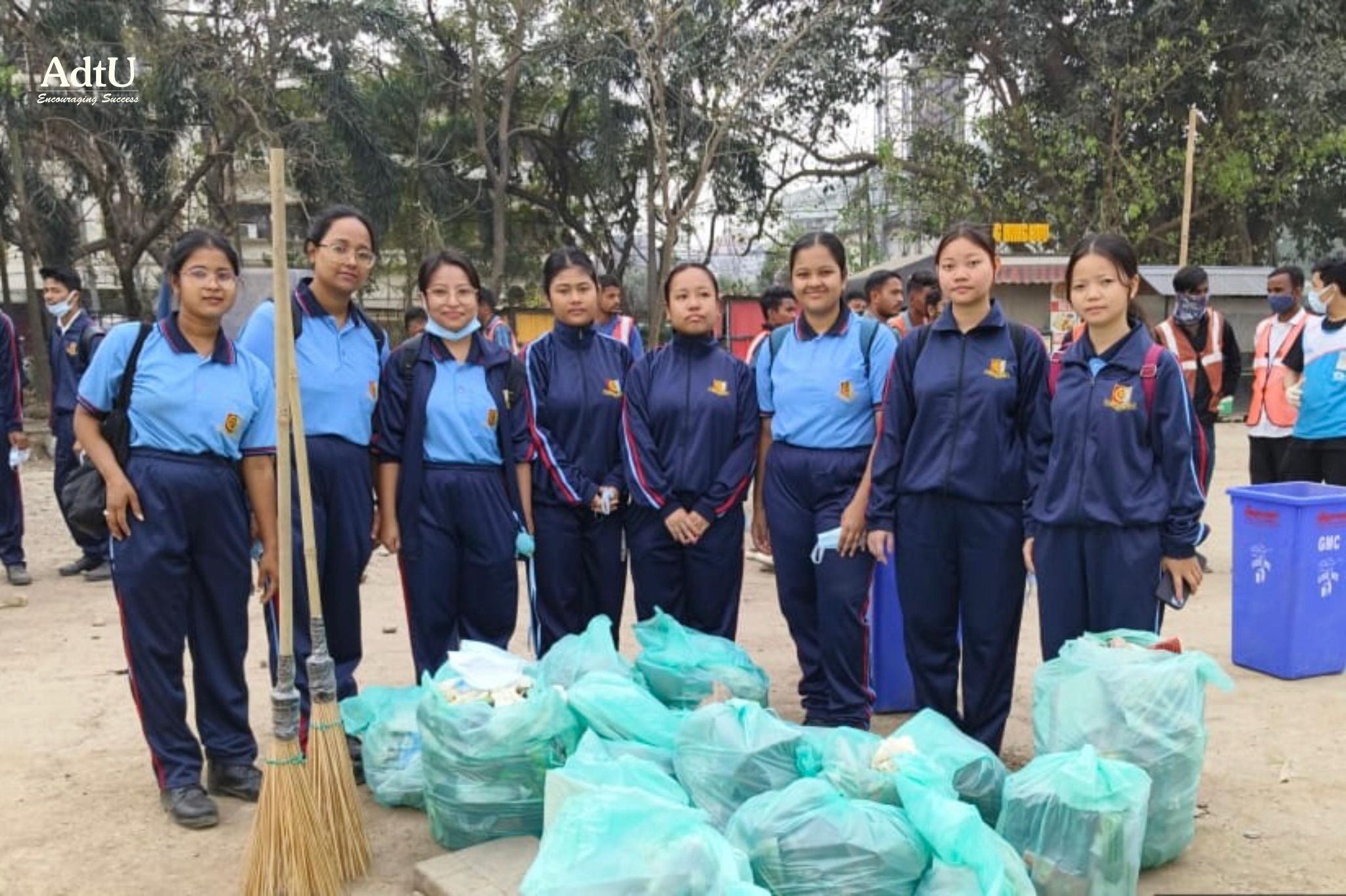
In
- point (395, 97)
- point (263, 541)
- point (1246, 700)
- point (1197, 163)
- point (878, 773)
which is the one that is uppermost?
point (395, 97)

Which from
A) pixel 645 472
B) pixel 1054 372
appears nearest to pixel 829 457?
pixel 645 472

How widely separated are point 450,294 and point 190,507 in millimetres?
1056

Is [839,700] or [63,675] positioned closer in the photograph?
[839,700]

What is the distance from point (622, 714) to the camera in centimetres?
305

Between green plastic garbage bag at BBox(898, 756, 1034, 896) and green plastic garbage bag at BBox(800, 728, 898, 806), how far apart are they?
0.38 ft

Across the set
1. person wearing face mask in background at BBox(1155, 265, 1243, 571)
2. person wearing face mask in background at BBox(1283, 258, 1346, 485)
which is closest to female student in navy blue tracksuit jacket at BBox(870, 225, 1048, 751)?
person wearing face mask in background at BBox(1283, 258, 1346, 485)

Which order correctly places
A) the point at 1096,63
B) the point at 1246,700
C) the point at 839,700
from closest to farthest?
the point at 839,700, the point at 1246,700, the point at 1096,63

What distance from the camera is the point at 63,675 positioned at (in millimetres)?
4934

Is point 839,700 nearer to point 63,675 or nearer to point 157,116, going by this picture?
point 63,675

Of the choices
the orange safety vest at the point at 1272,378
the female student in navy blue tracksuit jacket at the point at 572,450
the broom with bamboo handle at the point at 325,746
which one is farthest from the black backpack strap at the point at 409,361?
the orange safety vest at the point at 1272,378

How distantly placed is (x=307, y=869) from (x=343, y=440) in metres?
1.32

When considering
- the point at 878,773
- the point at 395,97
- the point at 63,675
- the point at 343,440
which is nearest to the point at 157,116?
the point at 395,97

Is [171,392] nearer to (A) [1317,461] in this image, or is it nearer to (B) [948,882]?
(B) [948,882]

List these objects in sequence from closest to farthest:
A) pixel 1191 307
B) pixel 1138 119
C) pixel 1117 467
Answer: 1. pixel 1117 467
2. pixel 1191 307
3. pixel 1138 119
